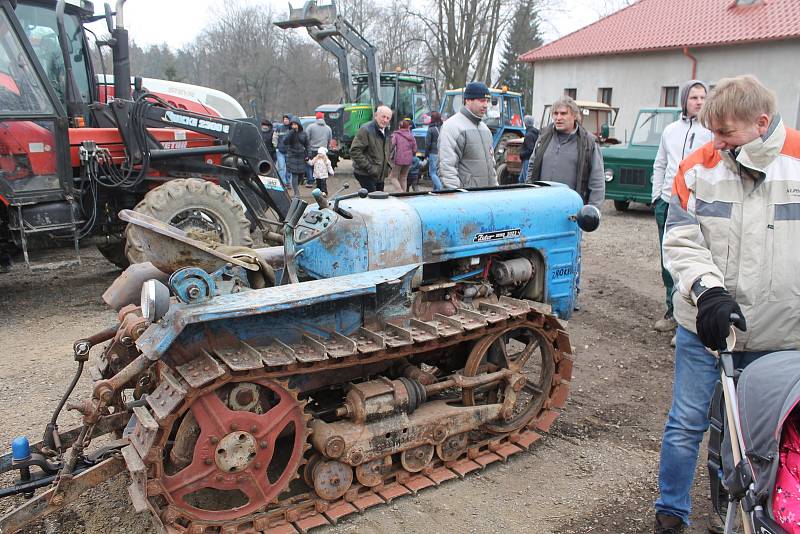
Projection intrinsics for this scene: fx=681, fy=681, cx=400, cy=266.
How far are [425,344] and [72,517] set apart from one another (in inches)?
78.7

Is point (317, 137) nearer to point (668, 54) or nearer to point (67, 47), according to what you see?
point (67, 47)

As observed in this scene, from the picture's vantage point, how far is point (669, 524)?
3234 mm

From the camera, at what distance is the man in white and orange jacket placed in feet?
9.11

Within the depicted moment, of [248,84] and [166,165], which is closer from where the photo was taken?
[166,165]

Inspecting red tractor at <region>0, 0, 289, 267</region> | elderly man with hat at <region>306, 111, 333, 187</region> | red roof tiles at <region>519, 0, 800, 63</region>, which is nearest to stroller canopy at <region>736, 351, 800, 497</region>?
red tractor at <region>0, 0, 289, 267</region>

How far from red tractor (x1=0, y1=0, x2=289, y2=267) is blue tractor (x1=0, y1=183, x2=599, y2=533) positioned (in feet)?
9.77

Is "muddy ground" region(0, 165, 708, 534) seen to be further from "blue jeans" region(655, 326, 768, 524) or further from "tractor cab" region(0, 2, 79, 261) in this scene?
"tractor cab" region(0, 2, 79, 261)

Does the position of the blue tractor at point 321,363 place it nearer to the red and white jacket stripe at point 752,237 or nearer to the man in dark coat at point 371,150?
the red and white jacket stripe at point 752,237

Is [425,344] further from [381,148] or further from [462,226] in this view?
[381,148]

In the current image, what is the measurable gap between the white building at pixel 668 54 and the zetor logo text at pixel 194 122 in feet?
61.2

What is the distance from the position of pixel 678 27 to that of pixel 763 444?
26.4 meters

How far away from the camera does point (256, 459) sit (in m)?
3.28

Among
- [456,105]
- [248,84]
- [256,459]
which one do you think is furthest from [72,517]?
[248,84]

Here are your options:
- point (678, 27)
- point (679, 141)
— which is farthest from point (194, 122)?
point (678, 27)
